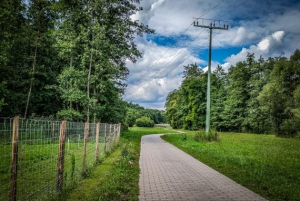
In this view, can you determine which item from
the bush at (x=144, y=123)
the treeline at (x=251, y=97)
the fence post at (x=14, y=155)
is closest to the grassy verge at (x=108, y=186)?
the fence post at (x=14, y=155)

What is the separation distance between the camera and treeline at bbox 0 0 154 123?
23.0m

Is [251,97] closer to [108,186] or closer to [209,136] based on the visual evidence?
Answer: [209,136]

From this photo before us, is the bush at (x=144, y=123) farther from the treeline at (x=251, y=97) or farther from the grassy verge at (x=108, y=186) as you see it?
the grassy verge at (x=108, y=186)

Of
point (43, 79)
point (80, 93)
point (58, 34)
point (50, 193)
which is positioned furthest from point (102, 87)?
point (50, 193)

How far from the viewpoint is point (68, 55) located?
24.4 meters

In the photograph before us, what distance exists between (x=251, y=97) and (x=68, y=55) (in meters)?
39.2

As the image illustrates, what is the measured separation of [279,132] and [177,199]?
111 ft

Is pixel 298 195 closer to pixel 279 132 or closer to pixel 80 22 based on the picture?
pixel 80 22

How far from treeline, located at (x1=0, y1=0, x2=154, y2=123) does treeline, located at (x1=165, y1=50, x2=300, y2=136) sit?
80.5 ft

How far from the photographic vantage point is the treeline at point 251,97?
3769 cm

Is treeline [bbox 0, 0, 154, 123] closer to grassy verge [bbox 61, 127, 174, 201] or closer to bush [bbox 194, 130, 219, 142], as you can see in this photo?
bush [bbox 194, 130, 219, 142]

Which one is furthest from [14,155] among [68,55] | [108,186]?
→ [68,55]

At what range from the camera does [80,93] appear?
22.6 metres

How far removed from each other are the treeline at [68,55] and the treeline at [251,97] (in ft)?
80.5
